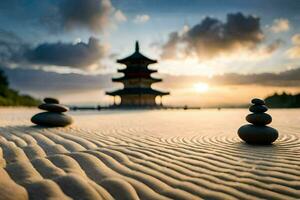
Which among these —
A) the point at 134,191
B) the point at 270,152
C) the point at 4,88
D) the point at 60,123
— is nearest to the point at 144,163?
the point at 134,191

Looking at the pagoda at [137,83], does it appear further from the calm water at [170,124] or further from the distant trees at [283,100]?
the distant trees at [283,100]

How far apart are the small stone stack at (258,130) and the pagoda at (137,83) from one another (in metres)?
42.2

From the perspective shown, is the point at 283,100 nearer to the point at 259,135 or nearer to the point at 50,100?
the point at 50,100

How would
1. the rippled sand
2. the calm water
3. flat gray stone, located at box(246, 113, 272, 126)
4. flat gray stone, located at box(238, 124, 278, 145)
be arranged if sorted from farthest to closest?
the calm water, flat gray stone, located at box(246, 113, 272, 126), flat gray stone, located at box(238, 124, 278, 145), the rippled sand

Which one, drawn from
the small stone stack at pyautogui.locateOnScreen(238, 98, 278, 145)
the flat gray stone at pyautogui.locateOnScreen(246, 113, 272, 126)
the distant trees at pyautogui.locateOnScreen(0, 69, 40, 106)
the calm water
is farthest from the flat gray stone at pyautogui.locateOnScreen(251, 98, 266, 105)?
the distant trees at pyautogui.locateOnScreen(0, 69, 40, 106)

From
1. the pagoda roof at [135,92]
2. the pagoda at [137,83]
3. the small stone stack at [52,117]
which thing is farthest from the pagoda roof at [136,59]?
the small stone stack at [52,117]

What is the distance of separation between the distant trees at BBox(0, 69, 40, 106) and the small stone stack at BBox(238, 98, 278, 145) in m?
38.0

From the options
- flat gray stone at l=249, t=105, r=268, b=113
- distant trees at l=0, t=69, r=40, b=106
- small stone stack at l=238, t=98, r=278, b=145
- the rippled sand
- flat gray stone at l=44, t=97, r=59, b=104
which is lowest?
the rippled sand

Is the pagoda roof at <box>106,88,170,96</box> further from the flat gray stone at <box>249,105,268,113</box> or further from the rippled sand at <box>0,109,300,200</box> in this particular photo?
the rippled sand at <box>0,109,300,200</box>

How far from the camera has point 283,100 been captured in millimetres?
67812

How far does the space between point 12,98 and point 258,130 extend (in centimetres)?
4338

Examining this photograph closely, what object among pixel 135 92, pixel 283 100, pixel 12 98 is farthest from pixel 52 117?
pixel 283 100

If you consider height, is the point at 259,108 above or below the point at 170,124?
above

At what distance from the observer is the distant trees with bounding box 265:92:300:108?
210 ft
